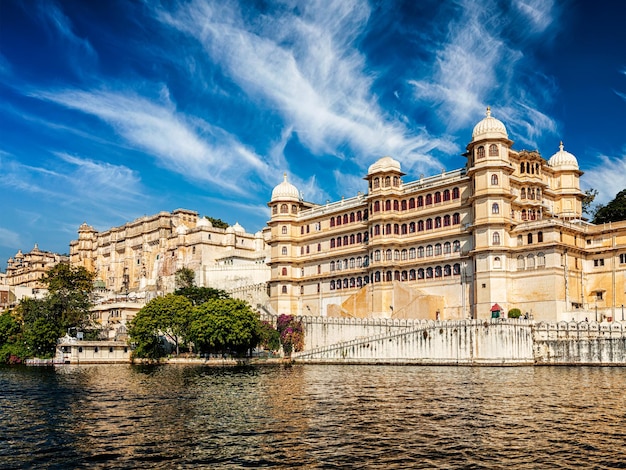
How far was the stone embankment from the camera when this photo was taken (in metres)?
53.6

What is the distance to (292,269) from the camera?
87.8m

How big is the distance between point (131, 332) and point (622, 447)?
54751 mm

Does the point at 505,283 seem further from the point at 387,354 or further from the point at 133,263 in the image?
the point at 133,263

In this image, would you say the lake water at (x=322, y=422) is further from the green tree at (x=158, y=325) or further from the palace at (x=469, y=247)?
the green tree at (x=158, y=325)

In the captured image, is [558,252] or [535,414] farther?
[558,252]

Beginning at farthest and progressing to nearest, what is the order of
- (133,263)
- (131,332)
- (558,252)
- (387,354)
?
1. (133,263)
2. (131,332)
3. (558,252)
4. (387,354)

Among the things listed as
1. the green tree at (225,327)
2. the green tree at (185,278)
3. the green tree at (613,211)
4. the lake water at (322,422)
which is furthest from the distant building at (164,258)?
the lake water at (322,422)

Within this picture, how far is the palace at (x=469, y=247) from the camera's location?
64.6 meters

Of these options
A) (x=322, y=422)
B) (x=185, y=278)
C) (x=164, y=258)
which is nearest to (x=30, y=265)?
(x=164, y=258)

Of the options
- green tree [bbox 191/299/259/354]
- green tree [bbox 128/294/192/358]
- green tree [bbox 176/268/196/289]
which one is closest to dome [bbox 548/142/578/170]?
green tree [bbox 191/299/259/354]

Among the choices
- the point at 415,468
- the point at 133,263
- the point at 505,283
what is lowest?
the point at 415,468

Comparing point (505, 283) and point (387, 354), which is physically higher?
point (505, 283)

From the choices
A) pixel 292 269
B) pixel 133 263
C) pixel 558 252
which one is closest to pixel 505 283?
pixel 558 252

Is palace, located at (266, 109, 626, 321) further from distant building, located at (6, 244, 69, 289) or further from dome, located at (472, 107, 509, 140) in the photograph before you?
distant building, located at (6, 244, 69, 289)
